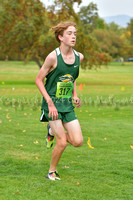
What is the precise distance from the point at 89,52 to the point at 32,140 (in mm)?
21052

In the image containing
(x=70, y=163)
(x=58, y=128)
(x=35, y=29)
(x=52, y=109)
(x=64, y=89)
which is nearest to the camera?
(x=52, y=109)

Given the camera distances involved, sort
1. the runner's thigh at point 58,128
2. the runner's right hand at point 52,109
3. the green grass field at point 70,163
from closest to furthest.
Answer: the green grass field at point 70,163 → the runner's right hand at point 52,109 → the runner's thigh at point 58,128

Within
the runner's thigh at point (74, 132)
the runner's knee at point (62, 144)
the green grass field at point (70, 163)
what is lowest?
the green grass field at point (70, 163)

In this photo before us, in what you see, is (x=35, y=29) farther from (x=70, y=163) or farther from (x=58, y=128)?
(x=58, y=128)

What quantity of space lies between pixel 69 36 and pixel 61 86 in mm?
687

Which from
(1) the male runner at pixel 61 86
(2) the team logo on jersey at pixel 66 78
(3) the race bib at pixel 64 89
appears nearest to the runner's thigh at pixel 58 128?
(1) the male runner at pixel 61 86

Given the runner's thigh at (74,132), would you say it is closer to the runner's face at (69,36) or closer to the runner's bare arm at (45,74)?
the runner's bare arm at (45,74)

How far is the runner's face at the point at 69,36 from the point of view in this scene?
16.4 ft

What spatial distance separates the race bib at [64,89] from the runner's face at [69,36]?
1.79 ft

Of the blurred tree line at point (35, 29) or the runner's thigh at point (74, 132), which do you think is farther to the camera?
the blurred tree line at point (35, 29)

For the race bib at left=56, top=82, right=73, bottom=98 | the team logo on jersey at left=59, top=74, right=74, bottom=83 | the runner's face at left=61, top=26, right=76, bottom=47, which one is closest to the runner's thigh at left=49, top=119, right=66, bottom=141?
the race bib at left=56, top=82, right=73, bottom=98

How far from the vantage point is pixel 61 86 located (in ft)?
16.6

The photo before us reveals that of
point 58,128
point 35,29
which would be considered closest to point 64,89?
point 58,128

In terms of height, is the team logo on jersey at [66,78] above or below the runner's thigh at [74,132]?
above
